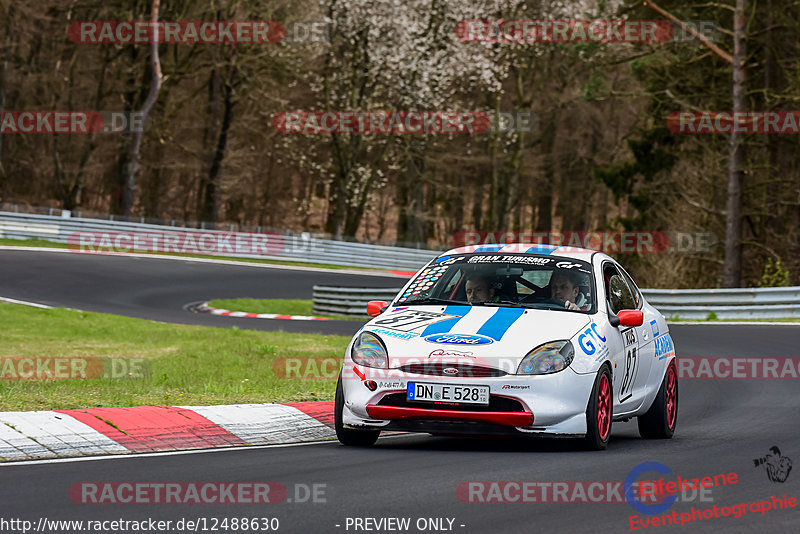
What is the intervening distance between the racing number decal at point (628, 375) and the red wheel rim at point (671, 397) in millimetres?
898

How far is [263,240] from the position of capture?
43531mm

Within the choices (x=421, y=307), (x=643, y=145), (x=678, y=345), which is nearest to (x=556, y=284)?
(x=421, y=307)

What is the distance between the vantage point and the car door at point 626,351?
9305 mm

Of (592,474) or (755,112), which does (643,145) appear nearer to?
(755,112)

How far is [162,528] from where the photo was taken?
18.4ft

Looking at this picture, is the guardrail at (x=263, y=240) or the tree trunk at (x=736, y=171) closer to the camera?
the tree trunk at (x=736, y=171)

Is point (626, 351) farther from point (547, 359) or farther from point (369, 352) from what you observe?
point (369, 352)

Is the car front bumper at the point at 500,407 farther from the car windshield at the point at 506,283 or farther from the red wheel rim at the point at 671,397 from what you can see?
the red wheel rim at the point at 671,397

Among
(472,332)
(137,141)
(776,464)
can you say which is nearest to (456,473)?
(472,332)

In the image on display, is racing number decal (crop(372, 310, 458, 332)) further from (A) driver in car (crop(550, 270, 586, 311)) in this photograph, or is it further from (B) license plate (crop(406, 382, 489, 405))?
(A) driver in car (crop(550, 270, 586, 311))

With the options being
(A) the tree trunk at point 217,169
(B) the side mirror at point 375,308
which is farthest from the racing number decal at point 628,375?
(A) the tree trunk at point 217,169

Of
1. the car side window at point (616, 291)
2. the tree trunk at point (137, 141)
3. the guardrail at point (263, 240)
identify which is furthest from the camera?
the tree trunk at point (137, 141)

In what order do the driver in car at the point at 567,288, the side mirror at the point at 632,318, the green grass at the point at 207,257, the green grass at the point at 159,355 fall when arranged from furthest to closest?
the green grass at the point at 207,257
the green grass at the point at 159,355
the driver in car at the point at 567,288
the side mirror at the point at 632,318

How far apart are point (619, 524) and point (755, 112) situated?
29228mm
